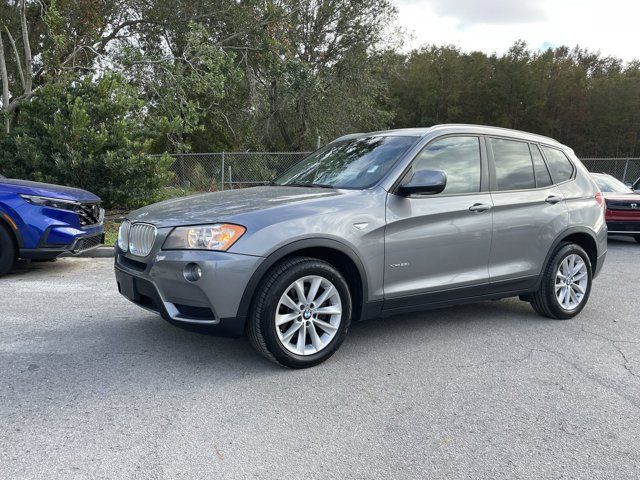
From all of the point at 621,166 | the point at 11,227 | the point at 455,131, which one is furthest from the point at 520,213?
the point at 621,166

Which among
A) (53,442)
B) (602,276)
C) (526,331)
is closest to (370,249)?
(526,331)

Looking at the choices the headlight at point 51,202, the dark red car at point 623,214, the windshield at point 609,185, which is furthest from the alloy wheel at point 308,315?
the windshield at point 609,185

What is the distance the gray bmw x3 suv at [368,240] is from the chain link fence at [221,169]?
1213 centimetres

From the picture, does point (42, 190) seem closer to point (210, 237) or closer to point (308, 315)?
point (210, 237)

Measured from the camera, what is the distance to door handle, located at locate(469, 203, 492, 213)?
4.47 m

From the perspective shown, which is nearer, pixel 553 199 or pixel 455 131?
pixel 455 131

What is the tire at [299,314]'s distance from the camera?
3584 millimetres

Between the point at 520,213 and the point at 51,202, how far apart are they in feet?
17.9

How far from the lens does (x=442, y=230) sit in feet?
14.0

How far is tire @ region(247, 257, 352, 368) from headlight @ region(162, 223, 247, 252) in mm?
350

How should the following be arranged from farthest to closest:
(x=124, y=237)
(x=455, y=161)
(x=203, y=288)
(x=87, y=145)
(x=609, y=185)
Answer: (x=609, y=185) < (x=87, y=145) < (x=455, y=161) < (x=124, y=237) < (x=203, y=288)

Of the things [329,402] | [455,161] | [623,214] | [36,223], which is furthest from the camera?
[623,214]

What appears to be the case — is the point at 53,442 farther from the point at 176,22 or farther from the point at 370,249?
the point at 176,22

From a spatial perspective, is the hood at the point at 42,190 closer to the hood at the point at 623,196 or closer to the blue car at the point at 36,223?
the blue car at the point at 36,223
